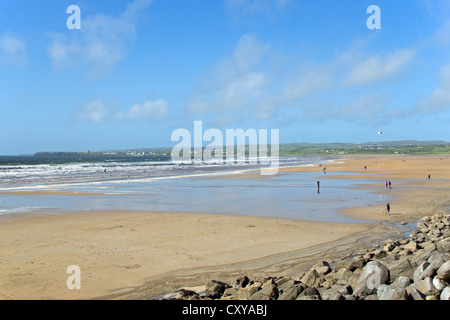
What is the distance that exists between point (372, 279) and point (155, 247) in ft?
28.2

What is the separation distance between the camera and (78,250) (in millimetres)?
14250

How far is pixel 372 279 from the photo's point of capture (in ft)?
27.3

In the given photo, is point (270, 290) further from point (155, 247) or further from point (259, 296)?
point (155, 247)

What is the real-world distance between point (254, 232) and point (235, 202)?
10.4m

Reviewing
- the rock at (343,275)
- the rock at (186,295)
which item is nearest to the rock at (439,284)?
the rock at (343,275)

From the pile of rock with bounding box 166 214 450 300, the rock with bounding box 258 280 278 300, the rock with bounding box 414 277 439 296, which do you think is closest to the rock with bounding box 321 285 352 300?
the pile of rock with bounding box 166 214 450 300

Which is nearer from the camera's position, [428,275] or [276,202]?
[428,275]

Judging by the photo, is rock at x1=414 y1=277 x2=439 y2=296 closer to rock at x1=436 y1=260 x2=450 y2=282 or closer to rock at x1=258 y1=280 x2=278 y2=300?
rock at x1=436 y1=260 x2=450 y2=282

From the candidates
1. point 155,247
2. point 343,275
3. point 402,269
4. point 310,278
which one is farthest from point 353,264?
point 155,247

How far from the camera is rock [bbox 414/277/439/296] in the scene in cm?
762

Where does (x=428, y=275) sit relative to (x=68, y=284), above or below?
above

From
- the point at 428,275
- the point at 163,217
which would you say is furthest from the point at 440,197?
the point at 428,275
